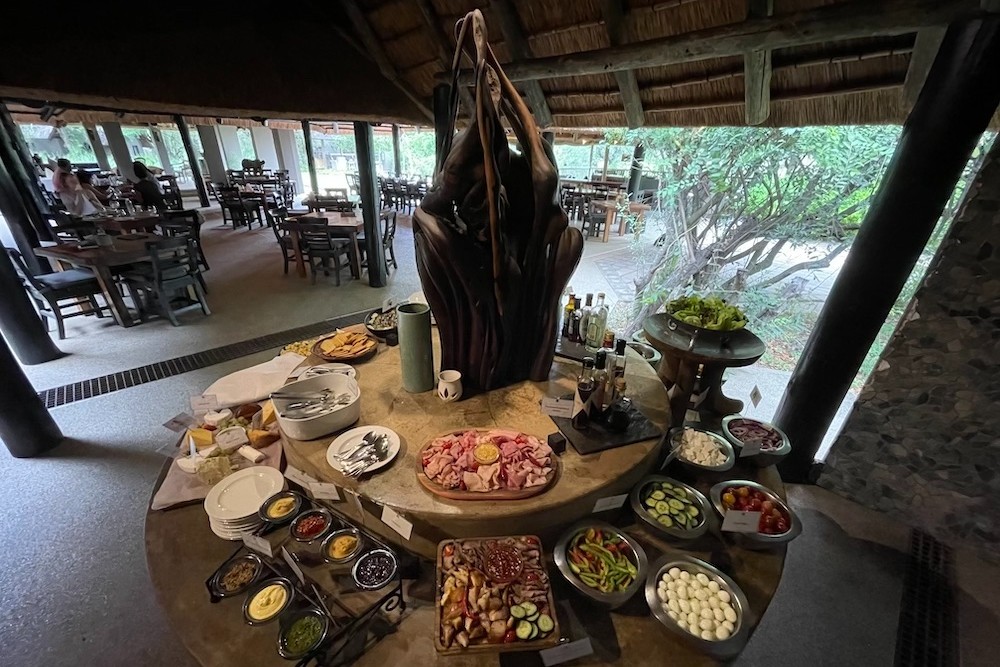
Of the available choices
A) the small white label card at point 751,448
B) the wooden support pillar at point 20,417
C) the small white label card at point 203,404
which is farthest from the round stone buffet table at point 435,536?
the wooden support pillar at point 20,417

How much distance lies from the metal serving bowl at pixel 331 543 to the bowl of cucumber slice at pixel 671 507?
1.12 metres

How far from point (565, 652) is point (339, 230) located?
5.96m

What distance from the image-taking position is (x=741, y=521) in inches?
58.8

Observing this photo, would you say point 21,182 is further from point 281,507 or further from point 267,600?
point 267,600

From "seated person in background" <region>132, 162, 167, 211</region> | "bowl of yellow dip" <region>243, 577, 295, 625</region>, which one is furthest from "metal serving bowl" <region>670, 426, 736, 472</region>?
"seated person in background" <region>132, 162, 167, 211</region>

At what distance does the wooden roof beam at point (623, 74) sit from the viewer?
2562mm

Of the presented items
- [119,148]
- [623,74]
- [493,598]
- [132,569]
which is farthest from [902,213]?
[119,148]

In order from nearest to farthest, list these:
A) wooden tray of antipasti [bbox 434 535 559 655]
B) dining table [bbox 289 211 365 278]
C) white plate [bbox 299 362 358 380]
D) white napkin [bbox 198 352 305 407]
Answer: wooden tray of antipasti [bbox 434 535 559 655]
white plate [bbox 299 362 358 380]
white napkin [bbox 198 352 305 407]
dining table [bbox 289 211 365 278]

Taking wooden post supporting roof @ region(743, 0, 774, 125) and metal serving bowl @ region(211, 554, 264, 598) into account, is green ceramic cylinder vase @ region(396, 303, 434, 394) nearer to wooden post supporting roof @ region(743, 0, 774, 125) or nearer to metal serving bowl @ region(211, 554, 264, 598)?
metal serving bowl @ region(211, 554, 264, 598)

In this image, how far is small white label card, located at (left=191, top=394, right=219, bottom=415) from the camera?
206cm

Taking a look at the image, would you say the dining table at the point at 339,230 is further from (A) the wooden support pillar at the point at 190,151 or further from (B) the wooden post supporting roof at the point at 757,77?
(A) the wooden support pillar at the point at 190,151

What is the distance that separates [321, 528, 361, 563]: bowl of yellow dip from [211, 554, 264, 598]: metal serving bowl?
0.25 metres

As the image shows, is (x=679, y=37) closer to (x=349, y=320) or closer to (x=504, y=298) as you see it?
(x=504, y=298)

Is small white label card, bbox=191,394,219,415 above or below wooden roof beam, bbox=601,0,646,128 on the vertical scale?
below
